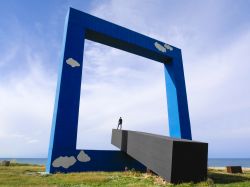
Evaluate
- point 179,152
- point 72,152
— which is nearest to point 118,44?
point 72,152

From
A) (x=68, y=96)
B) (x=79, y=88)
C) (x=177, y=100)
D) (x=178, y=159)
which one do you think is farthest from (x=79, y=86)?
(x=178, y=159)

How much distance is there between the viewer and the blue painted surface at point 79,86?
15547 mm

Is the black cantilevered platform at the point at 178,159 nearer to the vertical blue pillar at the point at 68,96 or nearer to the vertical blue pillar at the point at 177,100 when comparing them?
the vertical blue pillar at the point at 68,96

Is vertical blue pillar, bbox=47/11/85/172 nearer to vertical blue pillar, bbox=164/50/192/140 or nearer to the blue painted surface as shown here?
the blue painted surface

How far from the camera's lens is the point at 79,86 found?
1666cm

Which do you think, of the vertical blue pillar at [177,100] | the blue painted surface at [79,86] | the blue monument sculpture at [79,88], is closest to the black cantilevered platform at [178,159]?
the blue monument sculpture at [79,88]

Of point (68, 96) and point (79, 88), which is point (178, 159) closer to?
point (68, 96)

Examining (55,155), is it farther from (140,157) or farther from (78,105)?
(140,157)

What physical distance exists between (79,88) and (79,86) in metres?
0.12

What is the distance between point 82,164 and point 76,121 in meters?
2.43

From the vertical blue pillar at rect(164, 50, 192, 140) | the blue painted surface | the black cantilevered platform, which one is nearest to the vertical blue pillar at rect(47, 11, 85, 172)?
the blue painted surface

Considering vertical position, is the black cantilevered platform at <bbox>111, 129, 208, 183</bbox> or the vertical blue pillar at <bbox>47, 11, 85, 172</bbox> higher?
the vertical blue pillar at <bbox>47, 11, 85, 172</bbox>

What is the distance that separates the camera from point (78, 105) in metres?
16.3

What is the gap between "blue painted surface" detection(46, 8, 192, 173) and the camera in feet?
51.0
